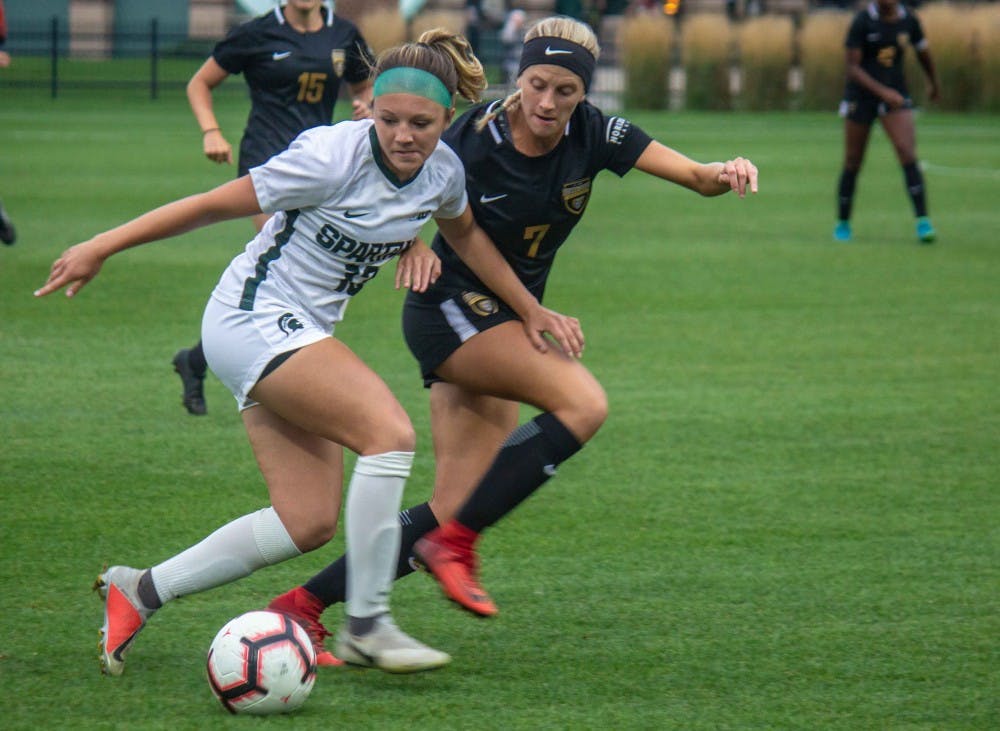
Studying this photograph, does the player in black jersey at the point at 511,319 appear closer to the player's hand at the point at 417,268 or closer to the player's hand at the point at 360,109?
the player's hand at the point at 417,268

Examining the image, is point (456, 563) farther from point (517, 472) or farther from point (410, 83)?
point (410, 83)

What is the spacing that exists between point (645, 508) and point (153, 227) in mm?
2827

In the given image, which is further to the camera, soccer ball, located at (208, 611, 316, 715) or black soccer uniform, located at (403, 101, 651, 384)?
black soccer uniform, located at (403, 101, 651, 384)

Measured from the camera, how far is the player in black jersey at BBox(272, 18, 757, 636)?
185 inches

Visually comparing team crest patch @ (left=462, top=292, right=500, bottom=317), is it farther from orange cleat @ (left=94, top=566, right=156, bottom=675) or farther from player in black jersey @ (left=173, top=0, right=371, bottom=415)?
player in black jersey @ (left=173, top=0, right=371, bottom=415)

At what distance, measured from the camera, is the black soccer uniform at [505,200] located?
4.95m

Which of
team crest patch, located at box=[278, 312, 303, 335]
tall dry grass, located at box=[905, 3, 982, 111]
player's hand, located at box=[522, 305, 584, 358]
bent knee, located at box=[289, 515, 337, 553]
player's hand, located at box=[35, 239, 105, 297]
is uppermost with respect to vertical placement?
player's hand, located at box=[35, 239, 105, 297]

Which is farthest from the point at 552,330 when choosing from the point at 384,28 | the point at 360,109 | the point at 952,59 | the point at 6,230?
the point at 384,28

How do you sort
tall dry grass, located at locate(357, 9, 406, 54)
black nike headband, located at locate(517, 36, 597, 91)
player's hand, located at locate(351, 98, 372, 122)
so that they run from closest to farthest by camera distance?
black nike headband, located at locate(517, 36, 597, 91) < player's hand, located at locate(351, 98, 372, 122) < tall dry grass, located at locate(357, 9, 406, 54)

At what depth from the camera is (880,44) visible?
15055mm

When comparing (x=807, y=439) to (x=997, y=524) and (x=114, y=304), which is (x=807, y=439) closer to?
(x=997, y=524)

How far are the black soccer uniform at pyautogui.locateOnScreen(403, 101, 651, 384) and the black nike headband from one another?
17 cm

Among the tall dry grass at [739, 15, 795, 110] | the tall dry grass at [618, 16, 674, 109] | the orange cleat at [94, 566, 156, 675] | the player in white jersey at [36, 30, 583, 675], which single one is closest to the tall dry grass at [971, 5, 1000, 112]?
the tall dry grass at [739, 15, 795, 110]

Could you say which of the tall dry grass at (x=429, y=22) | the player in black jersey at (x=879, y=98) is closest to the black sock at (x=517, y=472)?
the player in black jersey at (x=879, y=98)
